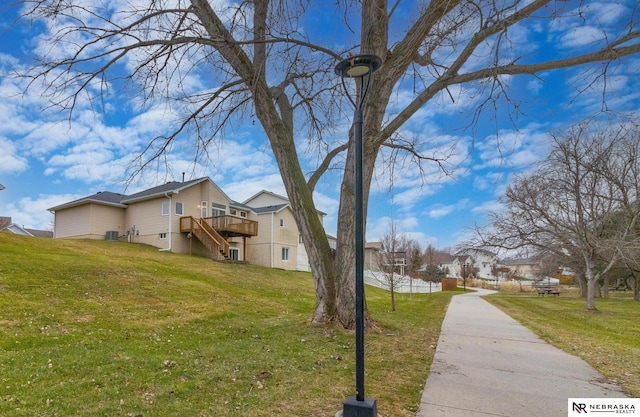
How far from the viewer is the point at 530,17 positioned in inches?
210

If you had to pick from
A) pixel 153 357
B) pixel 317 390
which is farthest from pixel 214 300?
pixel 317 390

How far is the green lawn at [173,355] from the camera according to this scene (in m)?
3.39

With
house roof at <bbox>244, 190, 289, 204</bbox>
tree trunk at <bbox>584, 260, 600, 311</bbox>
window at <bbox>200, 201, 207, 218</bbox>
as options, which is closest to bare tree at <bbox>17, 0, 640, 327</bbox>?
tree trunk at <bbox>584, 260, 600, 311</bbox>

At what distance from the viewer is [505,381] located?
4.45 metres

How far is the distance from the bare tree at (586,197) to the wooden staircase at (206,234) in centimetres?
1620

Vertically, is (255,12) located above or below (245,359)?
above

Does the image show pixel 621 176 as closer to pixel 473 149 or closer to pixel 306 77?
pixel 473 149

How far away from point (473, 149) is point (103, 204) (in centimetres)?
2476

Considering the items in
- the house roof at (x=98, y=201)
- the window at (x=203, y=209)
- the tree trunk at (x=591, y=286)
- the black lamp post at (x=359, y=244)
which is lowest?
the tree trunk at (x=591, y=286)

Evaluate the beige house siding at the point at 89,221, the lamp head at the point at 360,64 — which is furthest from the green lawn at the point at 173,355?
the beige house siding at the point at 89,221

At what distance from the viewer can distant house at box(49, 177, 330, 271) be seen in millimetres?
23188

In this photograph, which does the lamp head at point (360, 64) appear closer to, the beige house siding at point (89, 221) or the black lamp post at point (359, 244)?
the black lamp post at point (359, 244)

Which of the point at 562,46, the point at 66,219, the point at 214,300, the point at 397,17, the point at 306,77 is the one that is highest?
the point at 397,17

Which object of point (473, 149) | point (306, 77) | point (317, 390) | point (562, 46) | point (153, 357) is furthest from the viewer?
point (306, 77)
